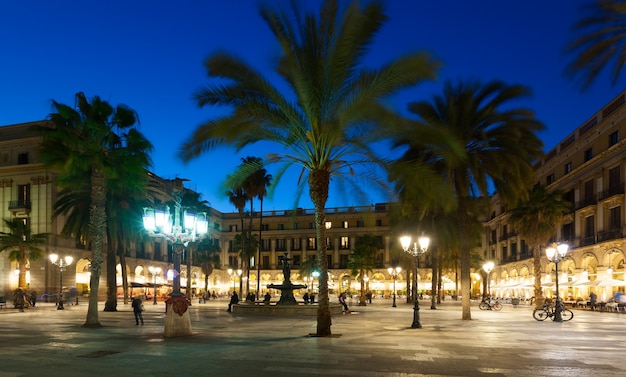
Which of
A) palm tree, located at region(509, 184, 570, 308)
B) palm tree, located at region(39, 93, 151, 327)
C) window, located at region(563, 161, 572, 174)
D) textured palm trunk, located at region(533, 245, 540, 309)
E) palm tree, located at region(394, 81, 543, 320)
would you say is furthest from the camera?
window, located at region(563, 161, 572, 174)

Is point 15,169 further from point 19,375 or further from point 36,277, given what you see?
point 19,375

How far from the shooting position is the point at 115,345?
55.0ft

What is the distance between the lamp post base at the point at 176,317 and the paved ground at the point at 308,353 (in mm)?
484

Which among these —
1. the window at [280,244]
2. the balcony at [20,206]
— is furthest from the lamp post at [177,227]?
the window at [280,244]

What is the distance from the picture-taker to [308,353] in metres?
14.8

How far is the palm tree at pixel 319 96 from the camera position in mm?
17156

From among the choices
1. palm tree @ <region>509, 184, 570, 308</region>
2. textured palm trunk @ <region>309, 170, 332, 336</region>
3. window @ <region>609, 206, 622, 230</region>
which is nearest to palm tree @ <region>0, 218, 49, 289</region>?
textured palm trunk @ <region>309, 170, 332, 336</region>

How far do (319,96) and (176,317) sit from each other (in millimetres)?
8578

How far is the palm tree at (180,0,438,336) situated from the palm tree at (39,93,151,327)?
7.03 meters

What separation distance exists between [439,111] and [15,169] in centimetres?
4739

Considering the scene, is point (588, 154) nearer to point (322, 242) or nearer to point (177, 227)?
point (322, 242)

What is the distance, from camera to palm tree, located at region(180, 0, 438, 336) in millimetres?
17156

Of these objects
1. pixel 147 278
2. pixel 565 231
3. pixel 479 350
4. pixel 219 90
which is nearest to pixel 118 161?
pixel 219 90

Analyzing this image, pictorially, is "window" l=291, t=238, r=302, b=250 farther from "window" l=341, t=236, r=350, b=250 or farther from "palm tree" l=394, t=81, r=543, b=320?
"palm tree" l=394, t=81, r=543, b=320
